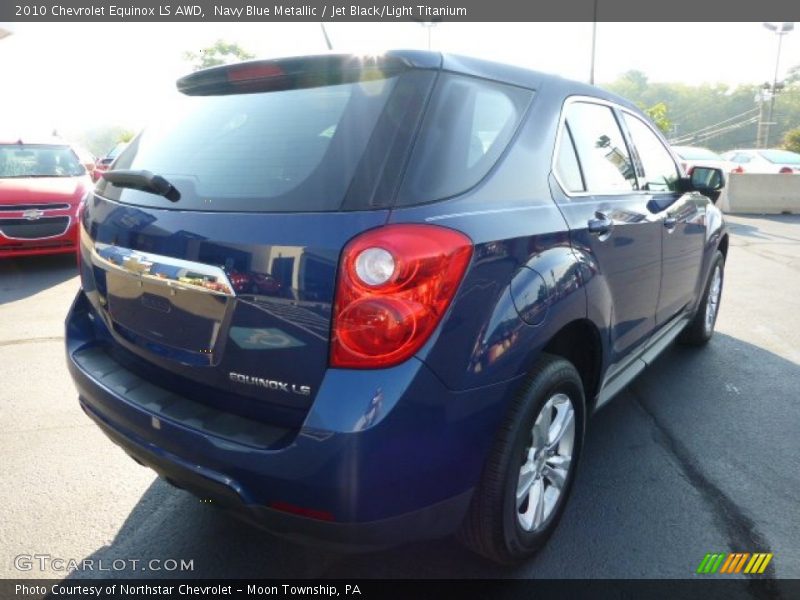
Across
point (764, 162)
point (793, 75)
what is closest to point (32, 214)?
point (764, 162)

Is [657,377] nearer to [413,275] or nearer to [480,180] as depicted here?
[480,180]

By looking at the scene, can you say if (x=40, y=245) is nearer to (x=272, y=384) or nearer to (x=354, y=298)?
(x=272, y=384)

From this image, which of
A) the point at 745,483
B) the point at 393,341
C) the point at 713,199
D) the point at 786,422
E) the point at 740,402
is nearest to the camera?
the point at 393,341

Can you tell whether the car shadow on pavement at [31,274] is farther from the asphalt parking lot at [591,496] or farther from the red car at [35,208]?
the asphalt parking lot at [591,496]

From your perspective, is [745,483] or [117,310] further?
[745,483]

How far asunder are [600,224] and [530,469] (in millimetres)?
987

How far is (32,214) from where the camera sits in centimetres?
699

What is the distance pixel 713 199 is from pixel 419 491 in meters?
3.65

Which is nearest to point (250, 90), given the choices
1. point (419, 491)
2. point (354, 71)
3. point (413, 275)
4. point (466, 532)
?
point (354, 71)

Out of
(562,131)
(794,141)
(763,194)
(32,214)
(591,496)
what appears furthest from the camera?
(794,141)

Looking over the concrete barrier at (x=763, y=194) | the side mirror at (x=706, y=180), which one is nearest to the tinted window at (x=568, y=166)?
the side mirror at (x=706, y=180)

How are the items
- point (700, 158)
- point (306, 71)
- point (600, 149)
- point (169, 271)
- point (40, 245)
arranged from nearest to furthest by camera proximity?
point (169, 271) < point (306, 71) < point (600, 149) < point (40, 245) < point (700, 158)

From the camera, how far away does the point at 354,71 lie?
1861mm

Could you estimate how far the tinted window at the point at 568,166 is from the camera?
2.25 meters
